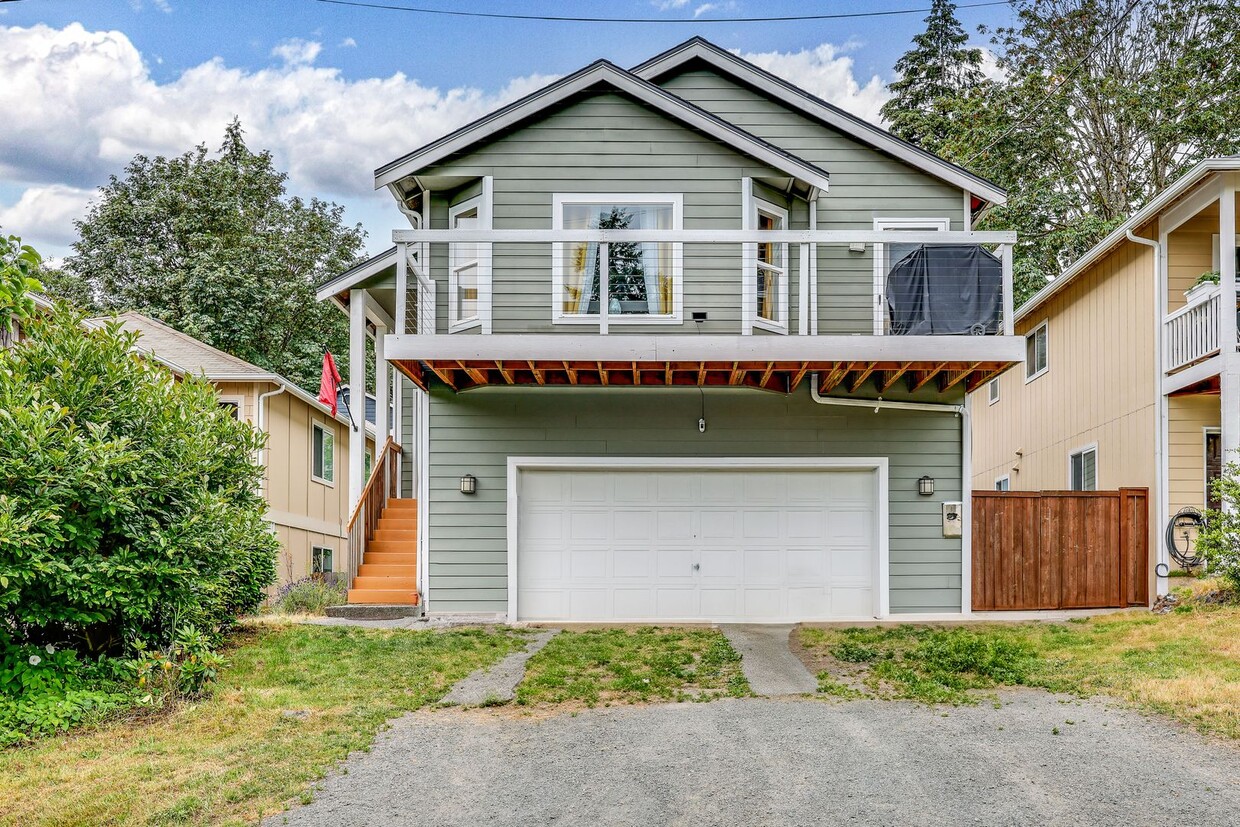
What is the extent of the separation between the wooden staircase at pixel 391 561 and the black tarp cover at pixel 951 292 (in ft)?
21.2

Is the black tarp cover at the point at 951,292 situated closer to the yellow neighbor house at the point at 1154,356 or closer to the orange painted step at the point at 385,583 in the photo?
the yellow neighbor house at the point at 1154,356

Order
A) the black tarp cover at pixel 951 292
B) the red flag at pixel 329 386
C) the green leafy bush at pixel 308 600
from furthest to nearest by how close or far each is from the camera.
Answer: the red flag at pixel 329 386
the green leafy bush at pixel 308 600
the black tarp cover at pixel 951 292

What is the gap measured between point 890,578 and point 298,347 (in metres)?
22.3

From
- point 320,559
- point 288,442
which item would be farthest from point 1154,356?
point 320,559

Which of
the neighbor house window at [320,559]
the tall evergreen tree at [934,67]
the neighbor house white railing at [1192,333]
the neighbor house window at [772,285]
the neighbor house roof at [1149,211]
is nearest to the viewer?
the neighbor house roof at [1149,211]

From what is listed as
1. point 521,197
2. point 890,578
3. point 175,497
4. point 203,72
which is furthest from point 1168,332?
point 203,72

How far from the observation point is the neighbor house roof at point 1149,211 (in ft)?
37.7

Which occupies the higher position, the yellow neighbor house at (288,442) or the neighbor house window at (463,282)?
the neighbor house window at (463,282)

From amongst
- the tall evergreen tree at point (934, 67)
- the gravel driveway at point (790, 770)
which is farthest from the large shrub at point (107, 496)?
the tall evergreen tree at point (934, 67)

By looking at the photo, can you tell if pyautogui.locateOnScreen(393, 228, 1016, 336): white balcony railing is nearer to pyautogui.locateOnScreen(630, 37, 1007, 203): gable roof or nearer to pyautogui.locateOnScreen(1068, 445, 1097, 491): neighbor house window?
pyautogui.locateOnScreen(630, 37, 1007, 203): gable roof

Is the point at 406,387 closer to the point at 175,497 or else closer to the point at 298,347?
the point at 175,497

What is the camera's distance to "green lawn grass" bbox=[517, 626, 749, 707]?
7816 mm

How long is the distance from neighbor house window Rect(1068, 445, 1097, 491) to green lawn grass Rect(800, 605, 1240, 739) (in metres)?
5.38

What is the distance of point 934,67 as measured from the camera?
3189cm
